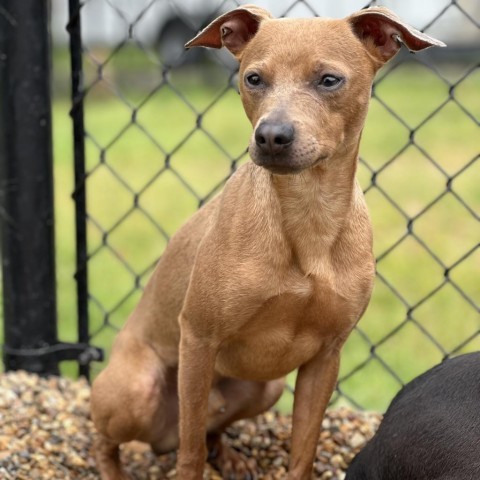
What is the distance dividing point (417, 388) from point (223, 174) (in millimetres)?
5227

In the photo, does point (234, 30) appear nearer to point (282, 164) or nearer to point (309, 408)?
point (282, 164)

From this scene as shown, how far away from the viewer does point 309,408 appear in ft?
10.2

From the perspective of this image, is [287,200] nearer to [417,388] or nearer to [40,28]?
[417,388]

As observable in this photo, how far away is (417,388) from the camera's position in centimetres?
285

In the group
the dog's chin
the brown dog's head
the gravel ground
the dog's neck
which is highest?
the brown dog's head

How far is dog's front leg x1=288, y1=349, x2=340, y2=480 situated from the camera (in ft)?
10.1

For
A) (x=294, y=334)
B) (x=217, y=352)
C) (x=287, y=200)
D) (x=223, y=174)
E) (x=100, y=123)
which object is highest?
(x=287, y=200)

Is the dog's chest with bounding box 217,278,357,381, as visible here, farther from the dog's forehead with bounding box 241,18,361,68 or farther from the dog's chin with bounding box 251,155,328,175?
the dog's forehead with bounding box 241,18,361,68

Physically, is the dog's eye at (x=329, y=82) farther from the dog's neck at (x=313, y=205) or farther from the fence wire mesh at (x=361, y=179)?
the fence wire mesh at (x=361, y=179)

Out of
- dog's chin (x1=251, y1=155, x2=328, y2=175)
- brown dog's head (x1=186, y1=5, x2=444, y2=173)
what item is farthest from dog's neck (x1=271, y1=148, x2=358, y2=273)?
dog's chin (x1=251, y1=155, x2=328, y2=175)

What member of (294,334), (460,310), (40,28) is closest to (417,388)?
(294,334)

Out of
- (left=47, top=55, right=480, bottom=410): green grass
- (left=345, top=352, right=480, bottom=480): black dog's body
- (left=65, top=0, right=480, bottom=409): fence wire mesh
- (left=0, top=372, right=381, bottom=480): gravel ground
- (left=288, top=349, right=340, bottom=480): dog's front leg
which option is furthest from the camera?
(left=47, top=55, right=480, bottom=410): green grass

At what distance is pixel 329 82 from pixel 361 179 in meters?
4.62

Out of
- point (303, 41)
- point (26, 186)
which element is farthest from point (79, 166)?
point (303, 41)
